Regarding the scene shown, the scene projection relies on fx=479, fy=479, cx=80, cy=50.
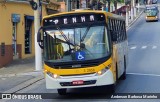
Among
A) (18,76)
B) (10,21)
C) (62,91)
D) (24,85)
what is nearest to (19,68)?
(18,76)

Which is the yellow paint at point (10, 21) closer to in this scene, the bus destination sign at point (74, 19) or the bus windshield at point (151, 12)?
the bus destination sign at point (74, 19)

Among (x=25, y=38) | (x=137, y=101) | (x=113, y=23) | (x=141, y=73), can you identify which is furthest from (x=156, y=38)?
(x=137, y=101)

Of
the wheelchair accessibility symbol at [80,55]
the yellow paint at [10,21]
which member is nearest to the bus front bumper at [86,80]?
the wheelchair accessibility symbol at [80,55]

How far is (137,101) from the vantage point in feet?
45.0

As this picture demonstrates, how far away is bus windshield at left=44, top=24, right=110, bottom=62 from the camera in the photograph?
587 inches

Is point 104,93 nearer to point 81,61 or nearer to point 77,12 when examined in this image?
point 81,61

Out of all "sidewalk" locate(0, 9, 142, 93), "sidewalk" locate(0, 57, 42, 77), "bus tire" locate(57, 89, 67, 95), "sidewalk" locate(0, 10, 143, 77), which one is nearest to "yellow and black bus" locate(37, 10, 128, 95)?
"bus tire" locate(57, 89, 67, 95)

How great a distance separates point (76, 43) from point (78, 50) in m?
0.26

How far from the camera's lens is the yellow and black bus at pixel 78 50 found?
48.3ft

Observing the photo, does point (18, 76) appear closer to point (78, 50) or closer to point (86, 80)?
point (78, 50)

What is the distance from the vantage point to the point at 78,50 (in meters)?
14.9

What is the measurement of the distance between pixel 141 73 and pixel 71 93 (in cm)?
682

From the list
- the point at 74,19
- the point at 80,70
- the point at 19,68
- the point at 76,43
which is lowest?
the point at 19,68

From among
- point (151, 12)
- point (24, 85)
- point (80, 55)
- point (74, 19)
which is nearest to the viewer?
point (80, 55)
